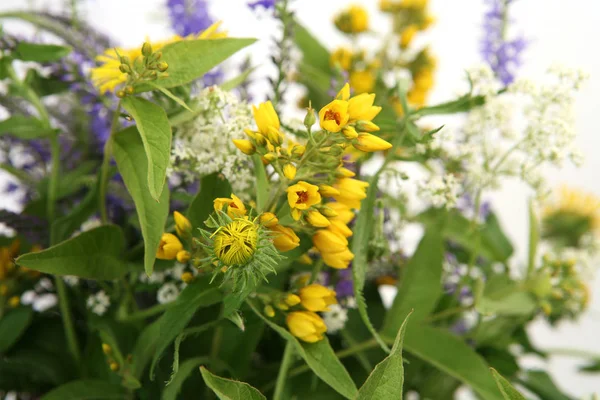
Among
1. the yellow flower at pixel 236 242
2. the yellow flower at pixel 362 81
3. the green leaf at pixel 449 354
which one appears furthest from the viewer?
the yellow flower at pixel 362 81

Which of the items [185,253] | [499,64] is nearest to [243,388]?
[185,253]

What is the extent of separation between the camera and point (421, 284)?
0.37m

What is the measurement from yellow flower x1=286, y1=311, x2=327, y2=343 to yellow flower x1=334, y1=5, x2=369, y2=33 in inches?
15.0

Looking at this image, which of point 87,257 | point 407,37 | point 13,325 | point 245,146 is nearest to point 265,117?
point 245,146

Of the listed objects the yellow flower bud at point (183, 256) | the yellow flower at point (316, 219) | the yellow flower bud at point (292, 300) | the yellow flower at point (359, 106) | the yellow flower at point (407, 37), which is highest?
the yellow flower at point (407, 37)

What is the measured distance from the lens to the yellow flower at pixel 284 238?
0.26 meters

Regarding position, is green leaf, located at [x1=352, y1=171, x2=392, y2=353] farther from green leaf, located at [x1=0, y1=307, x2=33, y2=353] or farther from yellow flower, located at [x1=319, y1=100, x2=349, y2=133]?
green leaf, located at [x1=0, y1=307, x2=33, y2=353]

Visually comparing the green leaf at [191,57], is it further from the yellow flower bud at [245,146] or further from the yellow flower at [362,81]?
the yellow flower at [362,81]

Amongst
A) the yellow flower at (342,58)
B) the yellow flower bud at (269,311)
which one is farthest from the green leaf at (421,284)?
the yellow flower at (342,58)

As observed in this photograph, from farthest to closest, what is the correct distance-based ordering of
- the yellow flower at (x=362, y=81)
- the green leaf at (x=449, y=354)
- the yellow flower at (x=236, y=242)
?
the yellow flower at (x=362, y=81) < the green leaf at (x=449, y=354) < the yellow flower at (x=236, y=242)

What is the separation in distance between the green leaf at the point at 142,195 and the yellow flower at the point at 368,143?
0.28ft

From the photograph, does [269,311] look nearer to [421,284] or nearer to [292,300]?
[292,300]

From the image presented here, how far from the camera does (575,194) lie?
2.35ft

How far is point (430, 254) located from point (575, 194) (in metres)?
0.42
